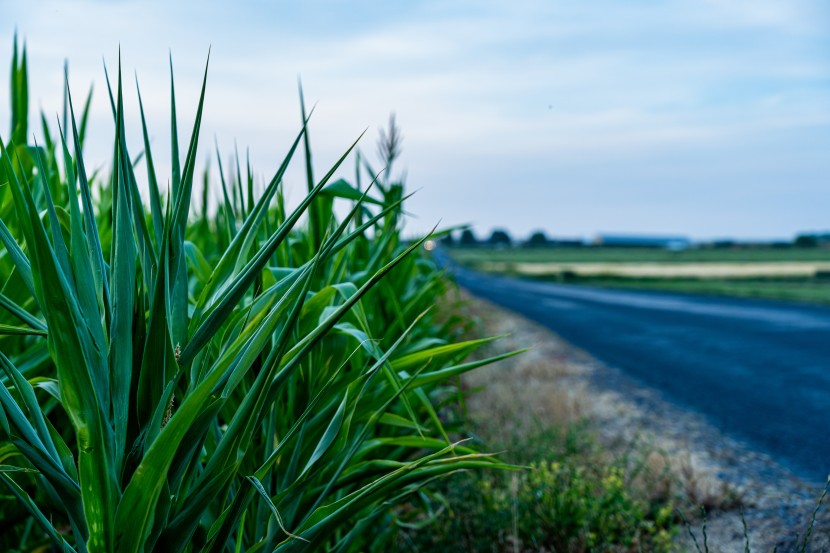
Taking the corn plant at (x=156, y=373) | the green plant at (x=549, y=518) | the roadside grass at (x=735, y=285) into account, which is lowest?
the roadside grass at (x=735, y=285)

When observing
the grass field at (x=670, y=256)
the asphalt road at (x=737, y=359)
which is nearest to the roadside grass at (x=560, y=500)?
the asphalt road at (x=737, y=359)

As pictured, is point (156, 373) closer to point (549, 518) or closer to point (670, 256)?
point (549, 518)

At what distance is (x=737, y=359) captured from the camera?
9.31 meters

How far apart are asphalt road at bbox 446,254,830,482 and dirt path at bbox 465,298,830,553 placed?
10.2 inches

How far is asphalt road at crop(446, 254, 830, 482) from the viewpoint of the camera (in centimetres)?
551

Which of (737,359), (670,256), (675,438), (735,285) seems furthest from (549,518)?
(670,256)

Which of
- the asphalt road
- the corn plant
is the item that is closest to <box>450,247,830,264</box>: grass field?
the asphalt road

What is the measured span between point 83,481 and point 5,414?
190 millimetres

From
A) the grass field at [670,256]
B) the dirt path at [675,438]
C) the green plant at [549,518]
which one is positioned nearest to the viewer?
the green plant at [549,518]

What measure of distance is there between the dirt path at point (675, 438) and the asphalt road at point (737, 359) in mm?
259

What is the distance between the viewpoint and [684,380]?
25.8ft

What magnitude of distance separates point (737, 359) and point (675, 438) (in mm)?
4665

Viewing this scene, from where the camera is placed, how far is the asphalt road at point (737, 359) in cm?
551

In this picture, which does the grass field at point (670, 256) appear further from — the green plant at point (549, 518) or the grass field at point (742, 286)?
the green plant at point (549, 518)
